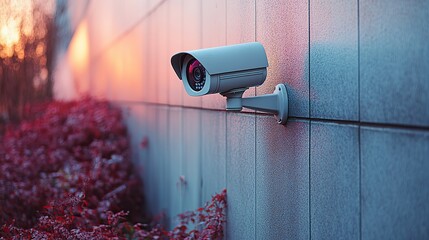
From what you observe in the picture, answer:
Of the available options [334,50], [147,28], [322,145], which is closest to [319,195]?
[322,145]

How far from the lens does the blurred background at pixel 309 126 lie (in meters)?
2.54

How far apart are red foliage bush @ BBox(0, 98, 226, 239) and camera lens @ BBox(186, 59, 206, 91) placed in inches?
47.9

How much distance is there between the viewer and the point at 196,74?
3.96 m

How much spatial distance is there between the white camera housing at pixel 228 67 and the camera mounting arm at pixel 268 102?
9 centimetres

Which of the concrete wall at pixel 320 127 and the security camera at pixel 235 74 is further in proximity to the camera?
the security camera at pixel 235 74

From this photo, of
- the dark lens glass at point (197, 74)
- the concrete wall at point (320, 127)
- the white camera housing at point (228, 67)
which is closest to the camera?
the concrete wall at point (320, 127)

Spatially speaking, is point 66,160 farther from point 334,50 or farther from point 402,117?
point 402,117

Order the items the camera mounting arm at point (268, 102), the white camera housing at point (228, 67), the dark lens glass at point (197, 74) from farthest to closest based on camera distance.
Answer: the dark lens glass at point (197, 74) < the camera mounting arm at point (268, 102) < the white camera housing at point (228, 67)

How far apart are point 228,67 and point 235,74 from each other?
7 centimetres

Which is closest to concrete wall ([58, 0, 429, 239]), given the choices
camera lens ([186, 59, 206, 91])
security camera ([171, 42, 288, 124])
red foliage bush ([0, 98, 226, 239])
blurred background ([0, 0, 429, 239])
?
blurred background ([0, 0, 429, 239])

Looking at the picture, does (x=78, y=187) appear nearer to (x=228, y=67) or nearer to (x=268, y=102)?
(x=268, y=102)

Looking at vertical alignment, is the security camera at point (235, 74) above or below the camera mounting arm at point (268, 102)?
above

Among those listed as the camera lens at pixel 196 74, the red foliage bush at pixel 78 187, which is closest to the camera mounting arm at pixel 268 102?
the camera lens at pixel 196 74

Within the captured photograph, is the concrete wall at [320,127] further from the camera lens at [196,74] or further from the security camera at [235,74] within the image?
the camera lens at [196,74]
